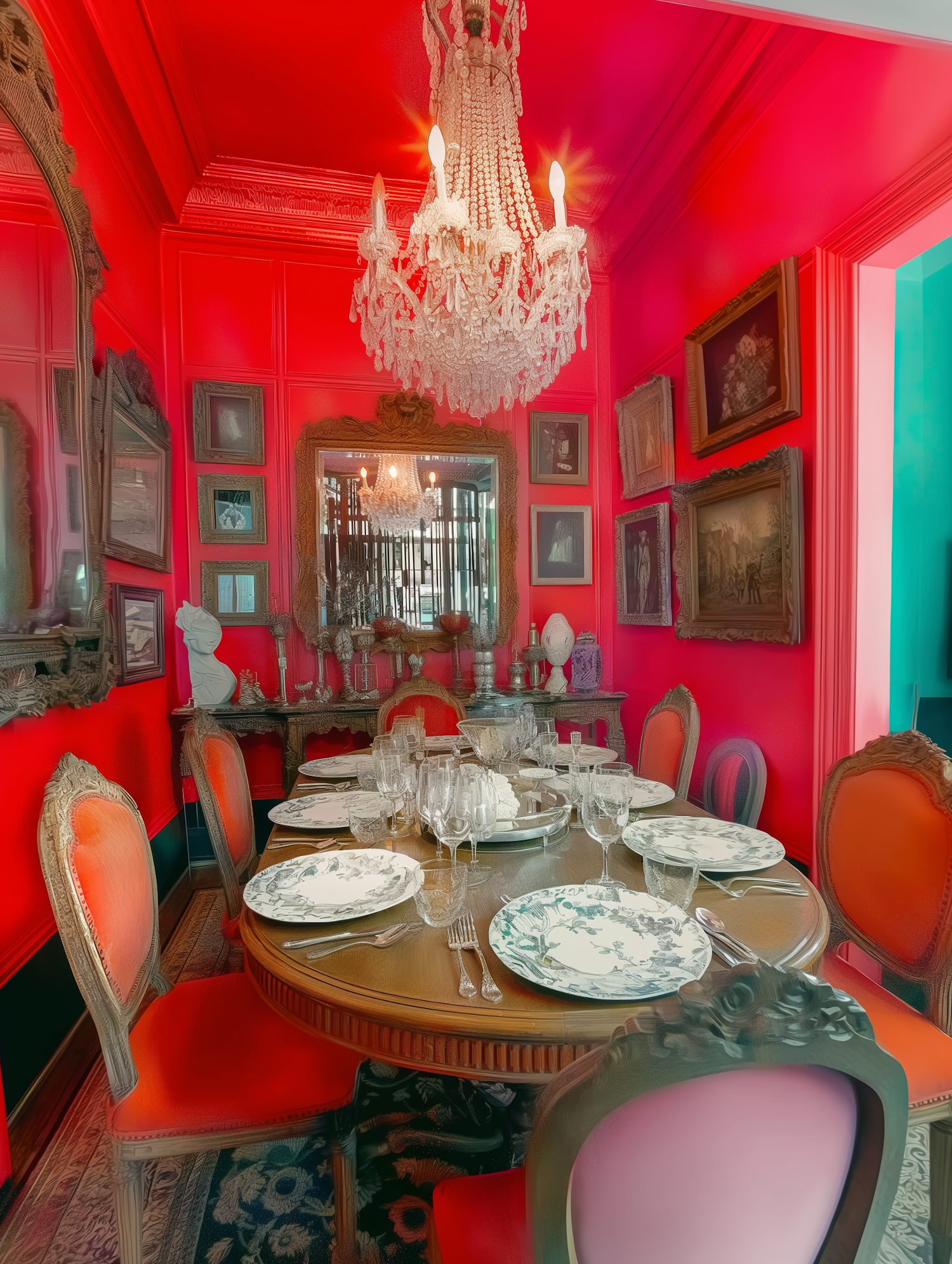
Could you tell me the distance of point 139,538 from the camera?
3.01 m

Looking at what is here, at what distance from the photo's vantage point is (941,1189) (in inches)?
51.9

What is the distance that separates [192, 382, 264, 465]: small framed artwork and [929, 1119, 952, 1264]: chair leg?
3850 mm

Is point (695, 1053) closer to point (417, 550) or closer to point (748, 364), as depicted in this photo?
point (748, 364)

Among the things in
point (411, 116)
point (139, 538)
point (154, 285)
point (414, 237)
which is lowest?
point (139, 538)

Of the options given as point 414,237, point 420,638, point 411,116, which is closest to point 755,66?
point 411,116

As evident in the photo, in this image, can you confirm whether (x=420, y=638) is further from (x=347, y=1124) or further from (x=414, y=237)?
(x=347, y=1124)

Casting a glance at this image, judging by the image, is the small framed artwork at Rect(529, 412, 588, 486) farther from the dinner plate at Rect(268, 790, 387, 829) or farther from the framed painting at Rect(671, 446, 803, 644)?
the dinner plate at Rect(268, 790, 387, 829)

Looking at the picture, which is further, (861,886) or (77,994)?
(77,994)

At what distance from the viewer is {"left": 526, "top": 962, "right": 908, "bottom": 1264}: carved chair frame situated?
1.70 feet

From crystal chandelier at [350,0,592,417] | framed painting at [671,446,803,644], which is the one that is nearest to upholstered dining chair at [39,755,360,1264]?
crystal chandelier at [350,0,592,417]

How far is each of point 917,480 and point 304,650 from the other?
3.10m

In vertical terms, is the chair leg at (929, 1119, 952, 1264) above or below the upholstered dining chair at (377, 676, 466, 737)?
A: below

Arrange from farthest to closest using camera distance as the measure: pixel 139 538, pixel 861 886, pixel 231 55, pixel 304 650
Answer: pixel 304 650 < pixel 139 538 < pixel 231 55 < pixel 861 886

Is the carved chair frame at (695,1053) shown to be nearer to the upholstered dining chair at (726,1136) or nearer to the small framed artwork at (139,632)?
the upholstered dining chair at (726,1136)
